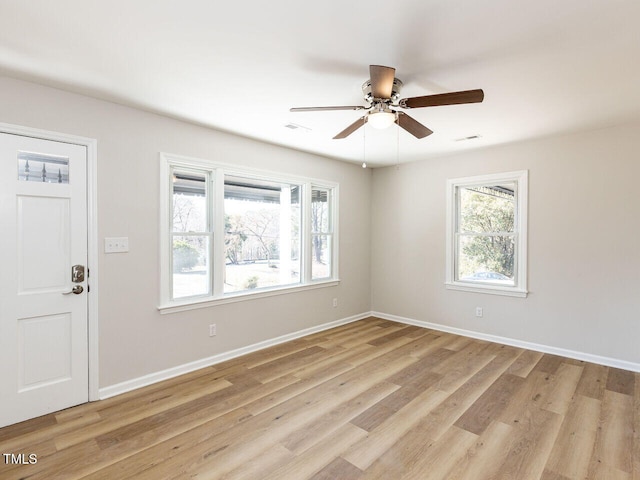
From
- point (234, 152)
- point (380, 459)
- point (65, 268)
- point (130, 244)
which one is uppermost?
point (234, 152)

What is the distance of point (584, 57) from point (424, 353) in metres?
3.12

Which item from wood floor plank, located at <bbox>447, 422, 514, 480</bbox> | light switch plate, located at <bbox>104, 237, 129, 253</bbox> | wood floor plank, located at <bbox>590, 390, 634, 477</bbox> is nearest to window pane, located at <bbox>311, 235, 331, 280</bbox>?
light switch plate, located at <bbox>104, 237, 129, 253</bbox>

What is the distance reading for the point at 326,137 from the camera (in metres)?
3.89

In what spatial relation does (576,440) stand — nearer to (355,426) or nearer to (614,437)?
(614,437)

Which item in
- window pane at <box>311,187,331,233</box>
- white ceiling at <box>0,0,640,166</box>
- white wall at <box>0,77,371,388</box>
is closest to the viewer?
white ceiling at <box>0,0,640,166</box>

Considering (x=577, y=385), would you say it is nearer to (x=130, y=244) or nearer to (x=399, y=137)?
(x=399, y=137)

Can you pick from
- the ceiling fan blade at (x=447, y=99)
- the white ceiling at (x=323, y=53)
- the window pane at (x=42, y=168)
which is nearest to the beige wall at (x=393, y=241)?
the window pane at (x=42, y=168)

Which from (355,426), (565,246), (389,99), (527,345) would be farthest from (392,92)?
(527,345)

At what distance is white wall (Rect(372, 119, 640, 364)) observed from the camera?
3480 millimetres

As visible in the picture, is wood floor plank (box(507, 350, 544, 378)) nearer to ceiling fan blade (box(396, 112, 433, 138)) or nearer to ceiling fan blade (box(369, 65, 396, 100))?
ceiling fan blade (box(396, 112, 433, 138))

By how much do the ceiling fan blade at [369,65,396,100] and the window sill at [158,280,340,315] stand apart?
2.62 metres

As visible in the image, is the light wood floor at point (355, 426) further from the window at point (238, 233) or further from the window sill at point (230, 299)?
the window at point (238, 233)

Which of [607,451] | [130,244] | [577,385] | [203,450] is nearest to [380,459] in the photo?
[203,450]

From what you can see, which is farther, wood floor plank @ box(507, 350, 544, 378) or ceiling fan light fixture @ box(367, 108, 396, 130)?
wood floor plank @ box(507, 350, 544, 378)
